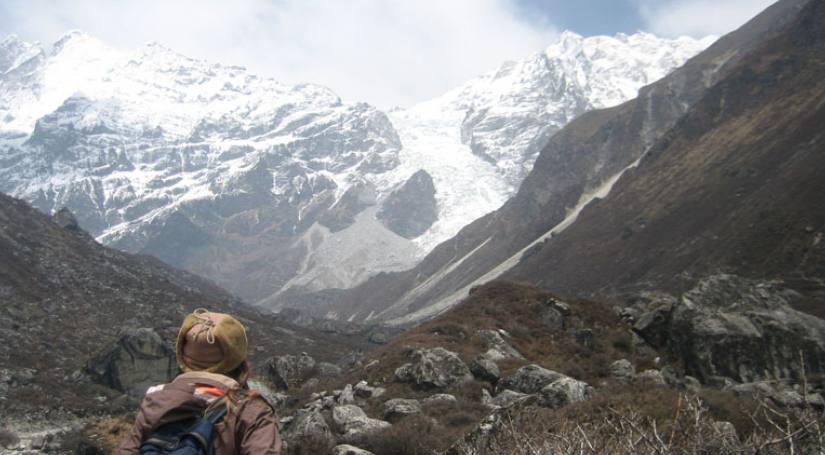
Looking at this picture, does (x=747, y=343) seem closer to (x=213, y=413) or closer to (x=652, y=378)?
(x=652, y=378)

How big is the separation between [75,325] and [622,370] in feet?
129

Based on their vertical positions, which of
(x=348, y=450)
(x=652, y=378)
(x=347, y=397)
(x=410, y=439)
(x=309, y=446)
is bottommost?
(x=652, y=378)

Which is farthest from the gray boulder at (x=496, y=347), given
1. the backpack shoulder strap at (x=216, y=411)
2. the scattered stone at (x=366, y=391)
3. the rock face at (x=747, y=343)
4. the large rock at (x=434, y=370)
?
the backpack shoulder strap at (x=216, y=411)

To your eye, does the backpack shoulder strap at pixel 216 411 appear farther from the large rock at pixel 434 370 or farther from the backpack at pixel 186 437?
the large rock at pixel 434 370

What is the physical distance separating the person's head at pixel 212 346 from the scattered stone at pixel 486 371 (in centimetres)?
1513

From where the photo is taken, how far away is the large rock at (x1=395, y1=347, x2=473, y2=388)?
1852 centimetres

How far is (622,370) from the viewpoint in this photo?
766 inches

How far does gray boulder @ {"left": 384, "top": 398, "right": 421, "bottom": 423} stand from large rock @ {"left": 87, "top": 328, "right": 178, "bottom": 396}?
2189cm

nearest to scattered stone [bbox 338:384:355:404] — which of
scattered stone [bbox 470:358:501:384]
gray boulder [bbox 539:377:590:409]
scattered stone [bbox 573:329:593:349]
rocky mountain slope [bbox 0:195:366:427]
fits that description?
scattered stone [bbox 470:358:501:384]

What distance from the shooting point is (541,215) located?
16562 centimetres

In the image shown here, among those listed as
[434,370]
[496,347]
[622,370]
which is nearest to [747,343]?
[622,370]

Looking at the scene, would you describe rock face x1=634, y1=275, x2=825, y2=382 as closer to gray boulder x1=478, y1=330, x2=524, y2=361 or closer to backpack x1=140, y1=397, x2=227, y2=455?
gray boulder x1=478, y1=330, x2=524, y2=361

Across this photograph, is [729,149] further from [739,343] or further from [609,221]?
[739,343]

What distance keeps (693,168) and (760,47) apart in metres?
43.3
